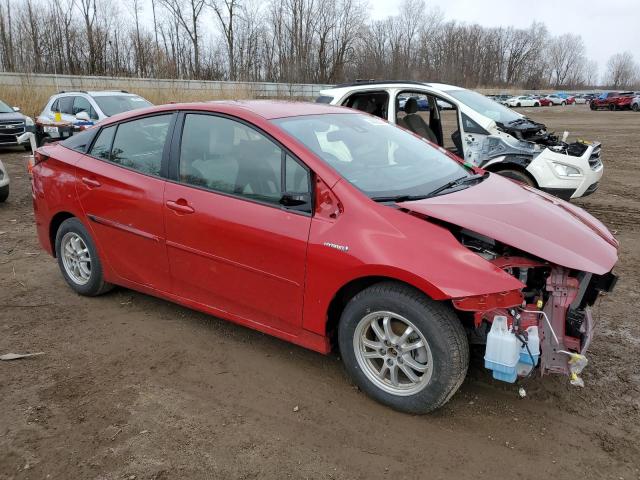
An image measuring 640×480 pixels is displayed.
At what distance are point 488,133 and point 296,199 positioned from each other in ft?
15.8

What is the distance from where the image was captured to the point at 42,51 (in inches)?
Answer: 1598

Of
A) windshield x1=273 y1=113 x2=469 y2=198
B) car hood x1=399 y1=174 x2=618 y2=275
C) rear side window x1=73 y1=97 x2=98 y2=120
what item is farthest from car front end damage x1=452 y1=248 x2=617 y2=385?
rear side window x1=73 y1=97 x2=98 y2=120

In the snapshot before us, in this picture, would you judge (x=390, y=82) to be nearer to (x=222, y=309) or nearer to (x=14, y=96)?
(x=222, y=309)

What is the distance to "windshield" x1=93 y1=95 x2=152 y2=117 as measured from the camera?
12133 mm

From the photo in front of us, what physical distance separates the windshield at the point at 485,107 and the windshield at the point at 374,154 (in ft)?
12.0

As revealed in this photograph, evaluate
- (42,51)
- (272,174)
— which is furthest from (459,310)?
(42,51)

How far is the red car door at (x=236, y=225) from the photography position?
3.11 metres

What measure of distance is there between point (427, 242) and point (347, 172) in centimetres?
74

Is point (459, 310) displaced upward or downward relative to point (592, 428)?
upward

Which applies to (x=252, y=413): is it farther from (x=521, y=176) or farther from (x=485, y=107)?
(x=485, y=107)

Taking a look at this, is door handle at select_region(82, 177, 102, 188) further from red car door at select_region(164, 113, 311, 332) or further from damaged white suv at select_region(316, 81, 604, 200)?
damaged white suv at select_region(316, 81, 604, 200)

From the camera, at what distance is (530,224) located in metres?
2.93

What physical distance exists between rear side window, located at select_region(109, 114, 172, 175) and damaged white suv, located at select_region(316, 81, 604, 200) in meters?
4.21

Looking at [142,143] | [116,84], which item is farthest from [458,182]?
[116,84]
